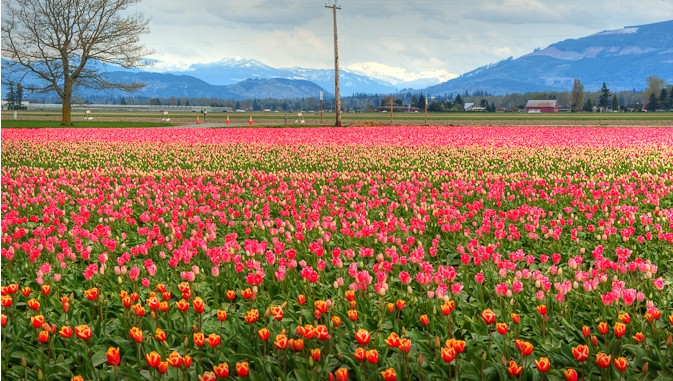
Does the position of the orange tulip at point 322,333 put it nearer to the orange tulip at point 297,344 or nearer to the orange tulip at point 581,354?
the orange tulip at point 297,344

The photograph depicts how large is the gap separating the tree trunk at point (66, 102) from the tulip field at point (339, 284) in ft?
115

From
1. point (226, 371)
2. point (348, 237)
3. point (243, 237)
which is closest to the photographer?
point (226, 371)

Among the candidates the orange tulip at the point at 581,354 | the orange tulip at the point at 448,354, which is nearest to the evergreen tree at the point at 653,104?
the orange tulip at the point at 581,354

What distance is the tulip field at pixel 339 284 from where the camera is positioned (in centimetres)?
422

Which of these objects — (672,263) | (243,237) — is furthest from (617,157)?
(243,237)

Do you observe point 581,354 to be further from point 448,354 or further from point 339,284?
point 339,284

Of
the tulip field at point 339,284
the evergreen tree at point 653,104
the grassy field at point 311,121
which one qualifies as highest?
the evergreen tree at point 653,104

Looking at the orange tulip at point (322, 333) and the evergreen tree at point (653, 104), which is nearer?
the orange tulip at point (322, 333)

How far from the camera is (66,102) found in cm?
4781

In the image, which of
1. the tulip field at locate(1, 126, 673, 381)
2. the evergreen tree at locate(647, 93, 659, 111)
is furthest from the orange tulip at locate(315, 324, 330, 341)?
the evergreen tree at locate(647, 93, 659, 111)

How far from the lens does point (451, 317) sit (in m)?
5.10

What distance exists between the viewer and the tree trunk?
154ft

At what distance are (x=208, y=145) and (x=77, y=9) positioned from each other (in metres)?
30.5

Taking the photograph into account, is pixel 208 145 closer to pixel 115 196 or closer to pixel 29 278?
pixel 115 196
